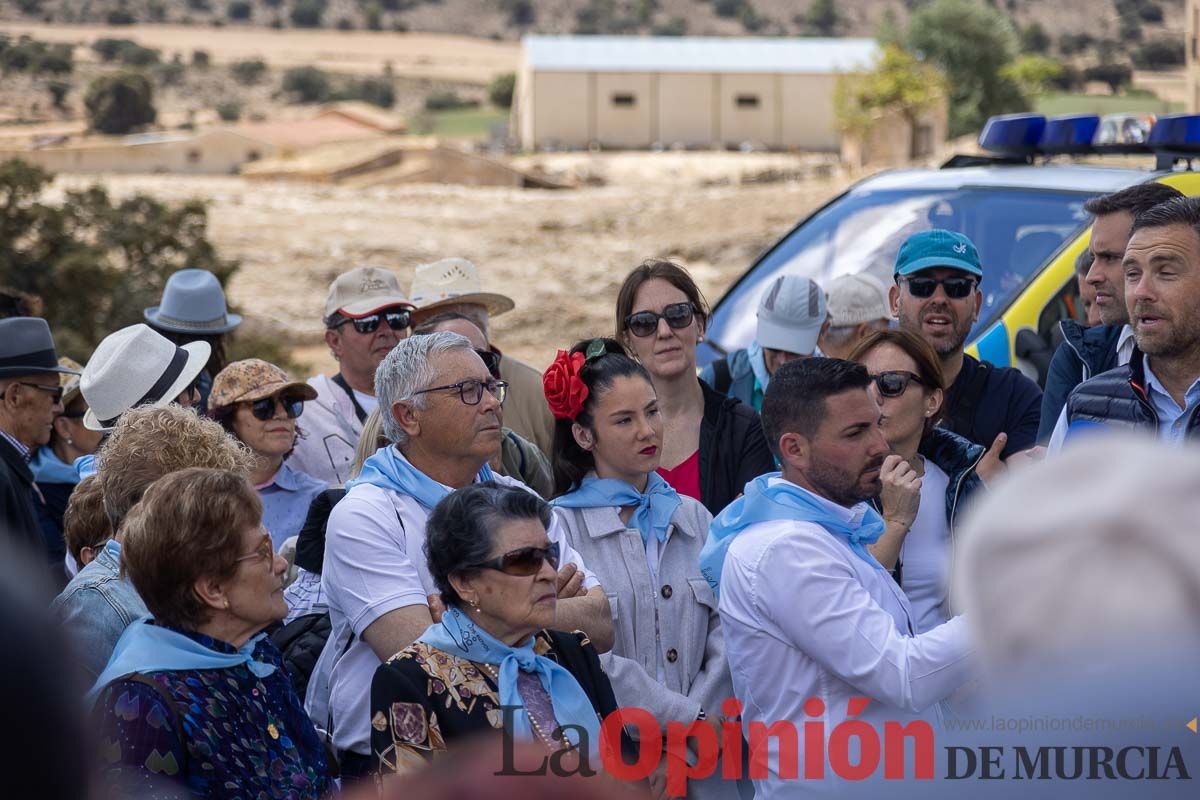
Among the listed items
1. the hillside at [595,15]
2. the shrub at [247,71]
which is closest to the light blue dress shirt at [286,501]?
the shrub at [247,71]

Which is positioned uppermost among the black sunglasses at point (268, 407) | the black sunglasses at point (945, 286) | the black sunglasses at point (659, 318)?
the black sunglasses at point (945, 286)

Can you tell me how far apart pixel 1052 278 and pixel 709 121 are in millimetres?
63321

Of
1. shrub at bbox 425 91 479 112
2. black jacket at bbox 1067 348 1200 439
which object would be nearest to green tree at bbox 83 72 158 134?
shrub at bbox 425 91 479 112

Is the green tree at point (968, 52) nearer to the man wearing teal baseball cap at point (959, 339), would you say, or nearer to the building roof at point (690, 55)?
the building roof at point (690, 55)

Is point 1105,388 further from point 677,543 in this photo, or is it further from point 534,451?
point 534,451

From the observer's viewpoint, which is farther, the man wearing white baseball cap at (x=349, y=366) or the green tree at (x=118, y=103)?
the green tree at (x=118, y=103)

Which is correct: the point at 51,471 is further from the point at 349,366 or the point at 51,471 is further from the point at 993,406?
the point at 993,406

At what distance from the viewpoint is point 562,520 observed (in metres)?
4.53

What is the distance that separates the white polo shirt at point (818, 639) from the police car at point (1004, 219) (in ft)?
10.2

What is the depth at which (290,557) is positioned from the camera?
16.5ft

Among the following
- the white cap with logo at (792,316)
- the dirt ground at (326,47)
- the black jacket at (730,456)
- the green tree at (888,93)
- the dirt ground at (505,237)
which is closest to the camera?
the black jacket at (730,456)

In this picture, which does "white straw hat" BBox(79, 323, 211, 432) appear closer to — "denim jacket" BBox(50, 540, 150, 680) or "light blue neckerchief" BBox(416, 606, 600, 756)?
"denim jacket" BBox(50, 540, 150, 680)

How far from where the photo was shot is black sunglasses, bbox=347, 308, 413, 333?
6.22 meters

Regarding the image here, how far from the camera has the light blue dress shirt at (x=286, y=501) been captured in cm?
558
